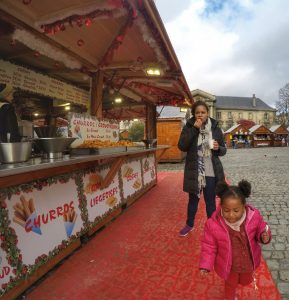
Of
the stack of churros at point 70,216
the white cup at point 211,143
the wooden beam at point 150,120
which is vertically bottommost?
the stack of churros at point 70,216

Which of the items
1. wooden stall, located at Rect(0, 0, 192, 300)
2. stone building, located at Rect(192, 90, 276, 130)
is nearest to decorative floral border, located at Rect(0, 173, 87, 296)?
wooden stall, located at Rect(0, 0, 192, 300)

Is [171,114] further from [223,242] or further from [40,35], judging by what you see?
[223,242]

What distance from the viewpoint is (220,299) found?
2891 mm

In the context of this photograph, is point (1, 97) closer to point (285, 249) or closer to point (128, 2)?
point (128, 2)

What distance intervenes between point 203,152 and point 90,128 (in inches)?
77.9

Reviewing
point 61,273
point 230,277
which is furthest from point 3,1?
point 230,277

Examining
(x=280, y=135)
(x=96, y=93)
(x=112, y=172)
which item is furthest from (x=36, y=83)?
(x=280, y=135)

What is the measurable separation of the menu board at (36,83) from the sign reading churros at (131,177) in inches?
84.8

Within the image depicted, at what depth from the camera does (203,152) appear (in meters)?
4.33

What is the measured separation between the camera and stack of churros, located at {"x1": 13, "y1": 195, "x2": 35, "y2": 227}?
3.05m

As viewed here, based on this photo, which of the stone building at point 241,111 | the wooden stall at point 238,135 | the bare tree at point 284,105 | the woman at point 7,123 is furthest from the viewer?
the stone building at point 241,111

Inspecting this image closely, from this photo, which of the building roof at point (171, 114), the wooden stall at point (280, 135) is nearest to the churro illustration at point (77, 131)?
the building roof at point (171, 114)

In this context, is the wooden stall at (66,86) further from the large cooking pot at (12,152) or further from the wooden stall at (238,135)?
the wooden stall at (238,135)

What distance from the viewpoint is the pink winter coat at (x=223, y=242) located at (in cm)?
245
